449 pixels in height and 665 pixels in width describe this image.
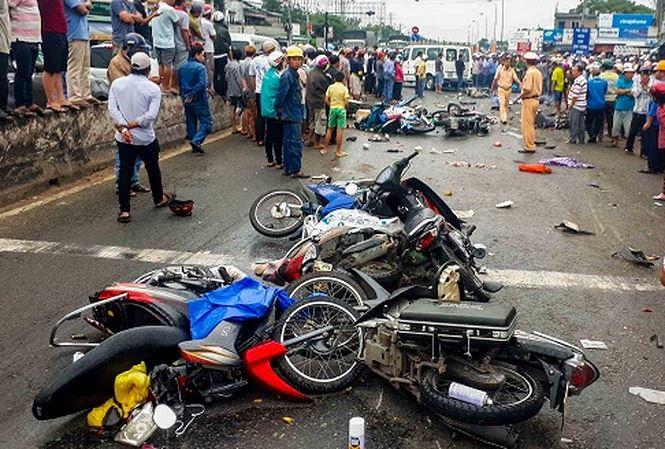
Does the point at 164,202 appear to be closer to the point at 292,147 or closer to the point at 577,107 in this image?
the point at 292,147

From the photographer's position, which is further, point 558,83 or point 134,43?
point 558,83

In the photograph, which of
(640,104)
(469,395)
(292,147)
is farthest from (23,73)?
(640,104)

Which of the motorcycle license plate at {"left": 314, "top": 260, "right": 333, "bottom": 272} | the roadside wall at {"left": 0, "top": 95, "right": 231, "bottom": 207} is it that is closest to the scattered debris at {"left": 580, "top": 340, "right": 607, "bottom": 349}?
the motorcycle license plate at {"left": 314, "top": 260, "right": 333, "bottom": 272}

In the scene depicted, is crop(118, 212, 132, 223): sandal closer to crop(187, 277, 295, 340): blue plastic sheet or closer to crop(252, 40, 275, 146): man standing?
crop(187, 277, 295, 340): blue plastic sheet

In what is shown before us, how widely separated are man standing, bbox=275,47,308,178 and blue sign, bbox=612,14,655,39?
6290 cm

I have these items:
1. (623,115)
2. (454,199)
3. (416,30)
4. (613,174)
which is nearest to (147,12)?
(454,199)

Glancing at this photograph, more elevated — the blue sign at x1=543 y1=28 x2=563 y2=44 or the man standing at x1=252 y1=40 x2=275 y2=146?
the blue sign at x1=543 y1=28 x2=563 y2=44

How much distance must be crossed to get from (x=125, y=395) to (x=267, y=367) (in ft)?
2.77

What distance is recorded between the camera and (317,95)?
1342cm

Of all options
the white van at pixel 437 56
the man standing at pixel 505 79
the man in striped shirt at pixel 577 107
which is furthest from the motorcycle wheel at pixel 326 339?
the white van at pixel 437 56

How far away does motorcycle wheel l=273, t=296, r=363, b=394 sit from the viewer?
14.0 ft

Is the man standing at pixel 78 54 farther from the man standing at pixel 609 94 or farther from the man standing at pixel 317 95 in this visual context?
the man standing at pixel 609 94

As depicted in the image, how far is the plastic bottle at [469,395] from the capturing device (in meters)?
3.60

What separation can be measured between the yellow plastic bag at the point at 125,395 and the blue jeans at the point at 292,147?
7299 mm
